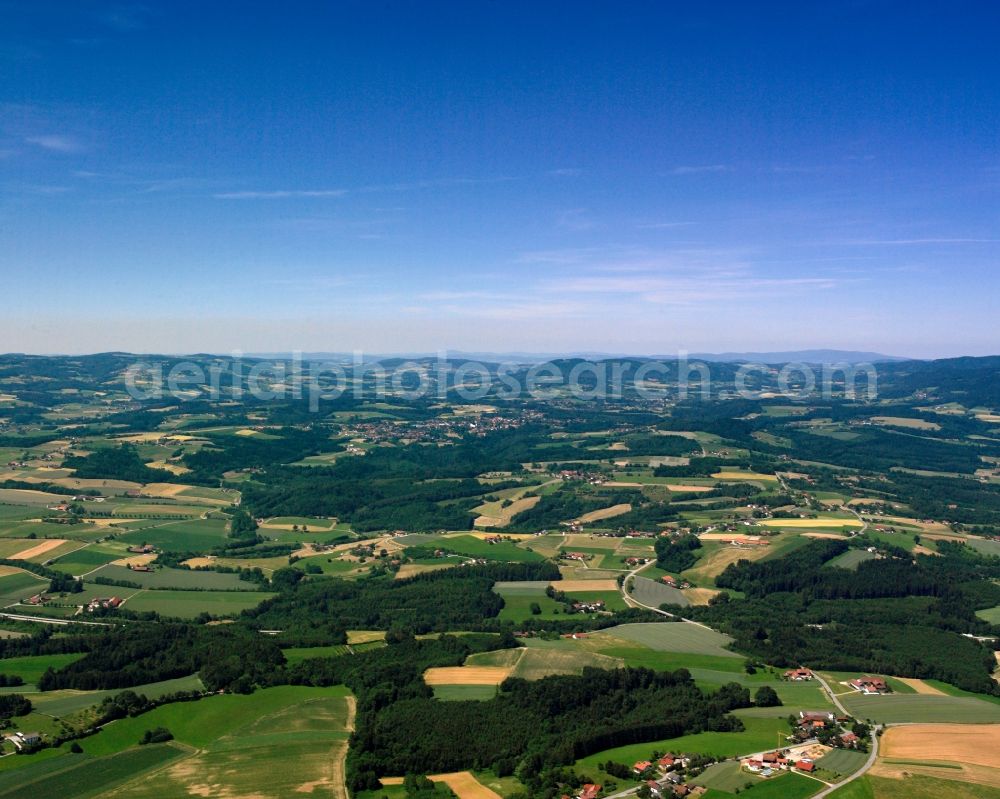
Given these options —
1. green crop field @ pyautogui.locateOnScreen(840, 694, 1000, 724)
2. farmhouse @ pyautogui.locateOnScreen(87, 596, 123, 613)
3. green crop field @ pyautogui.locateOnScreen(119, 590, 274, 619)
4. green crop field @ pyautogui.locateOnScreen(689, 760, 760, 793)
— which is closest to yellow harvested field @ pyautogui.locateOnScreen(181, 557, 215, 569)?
green crop field @ pyautogui.locateOnScreen(119, 590, 274, 619)

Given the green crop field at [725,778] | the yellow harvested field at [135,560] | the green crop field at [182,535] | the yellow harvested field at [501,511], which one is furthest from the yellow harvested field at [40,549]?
the green crop field at [725,778]

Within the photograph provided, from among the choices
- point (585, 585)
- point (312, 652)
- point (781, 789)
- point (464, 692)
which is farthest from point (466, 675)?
point (585, 585)

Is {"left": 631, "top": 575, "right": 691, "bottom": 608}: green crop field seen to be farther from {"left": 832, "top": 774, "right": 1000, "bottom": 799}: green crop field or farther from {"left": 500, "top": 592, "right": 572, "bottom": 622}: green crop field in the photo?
{"left": 832, "top": 774, "right": 1000, "bottom": 799}: green crop field

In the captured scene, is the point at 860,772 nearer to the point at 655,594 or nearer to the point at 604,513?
the point at 655,594

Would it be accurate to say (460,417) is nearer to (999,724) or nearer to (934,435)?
(934,435)

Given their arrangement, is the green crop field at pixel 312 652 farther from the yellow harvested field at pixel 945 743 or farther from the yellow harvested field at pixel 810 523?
the yellow harvested field at pixel 810 523

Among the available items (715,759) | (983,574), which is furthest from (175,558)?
(983,574)
